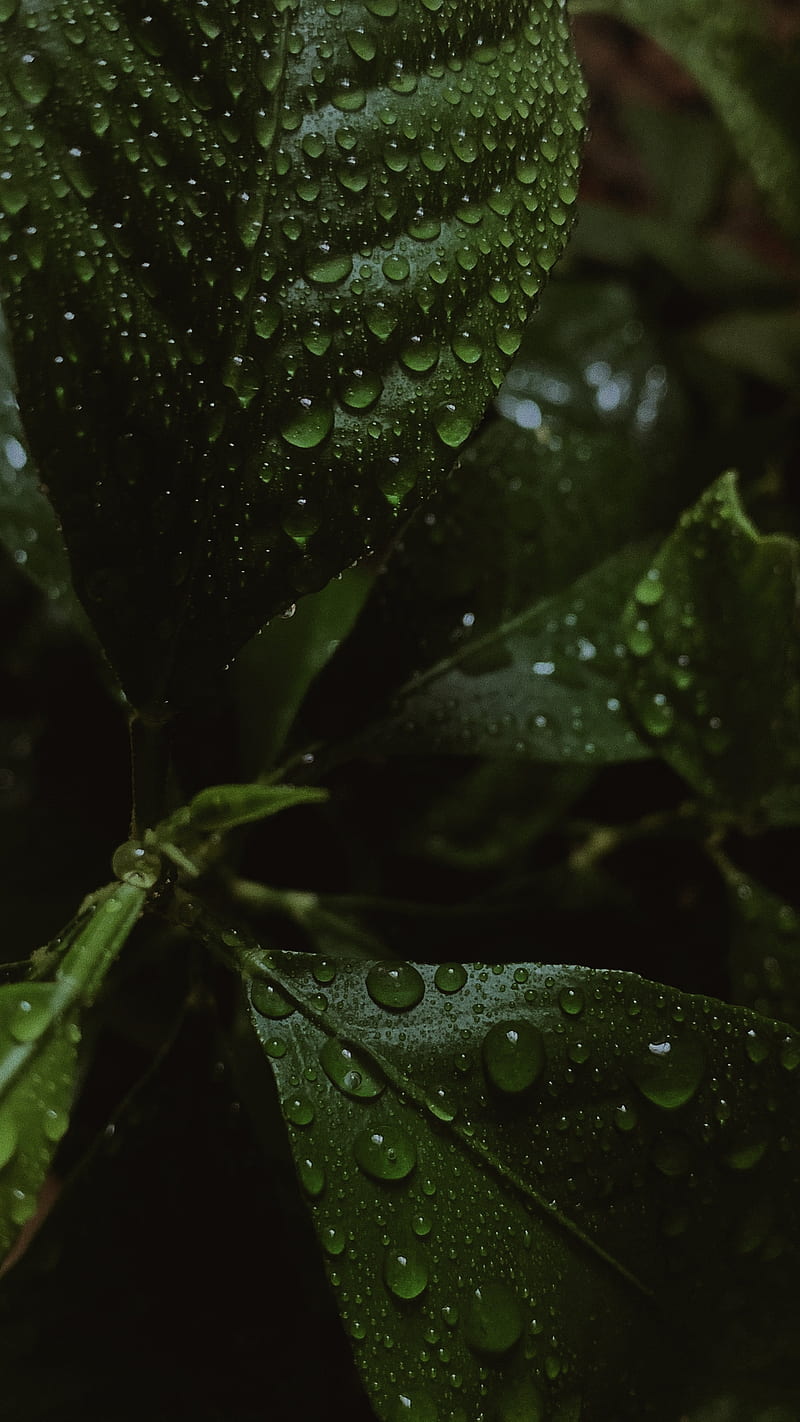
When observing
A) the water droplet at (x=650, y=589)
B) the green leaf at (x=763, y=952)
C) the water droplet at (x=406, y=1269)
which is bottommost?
the green leaf at (x=763, y=952)

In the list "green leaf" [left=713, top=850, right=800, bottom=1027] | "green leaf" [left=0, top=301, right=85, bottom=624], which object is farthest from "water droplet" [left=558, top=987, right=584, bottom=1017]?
"green leaf" [left=0, top=301, right=85, bottom=624]

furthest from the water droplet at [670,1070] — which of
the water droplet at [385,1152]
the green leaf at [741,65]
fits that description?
the green leaf at [741,65]

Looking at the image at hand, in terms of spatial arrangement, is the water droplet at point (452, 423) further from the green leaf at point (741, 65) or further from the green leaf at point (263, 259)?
the green leaf at point (741, 65)

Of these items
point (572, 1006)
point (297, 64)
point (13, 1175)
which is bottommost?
point (572, 1006)

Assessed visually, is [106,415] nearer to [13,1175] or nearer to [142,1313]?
[13,1175]

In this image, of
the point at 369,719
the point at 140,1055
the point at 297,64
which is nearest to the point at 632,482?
the point at 369,719

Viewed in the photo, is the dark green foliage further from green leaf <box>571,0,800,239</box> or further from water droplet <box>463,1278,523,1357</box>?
green leaf <box>571,0,800,239</box>

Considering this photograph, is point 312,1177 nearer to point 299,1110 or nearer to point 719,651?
point 299,1110
